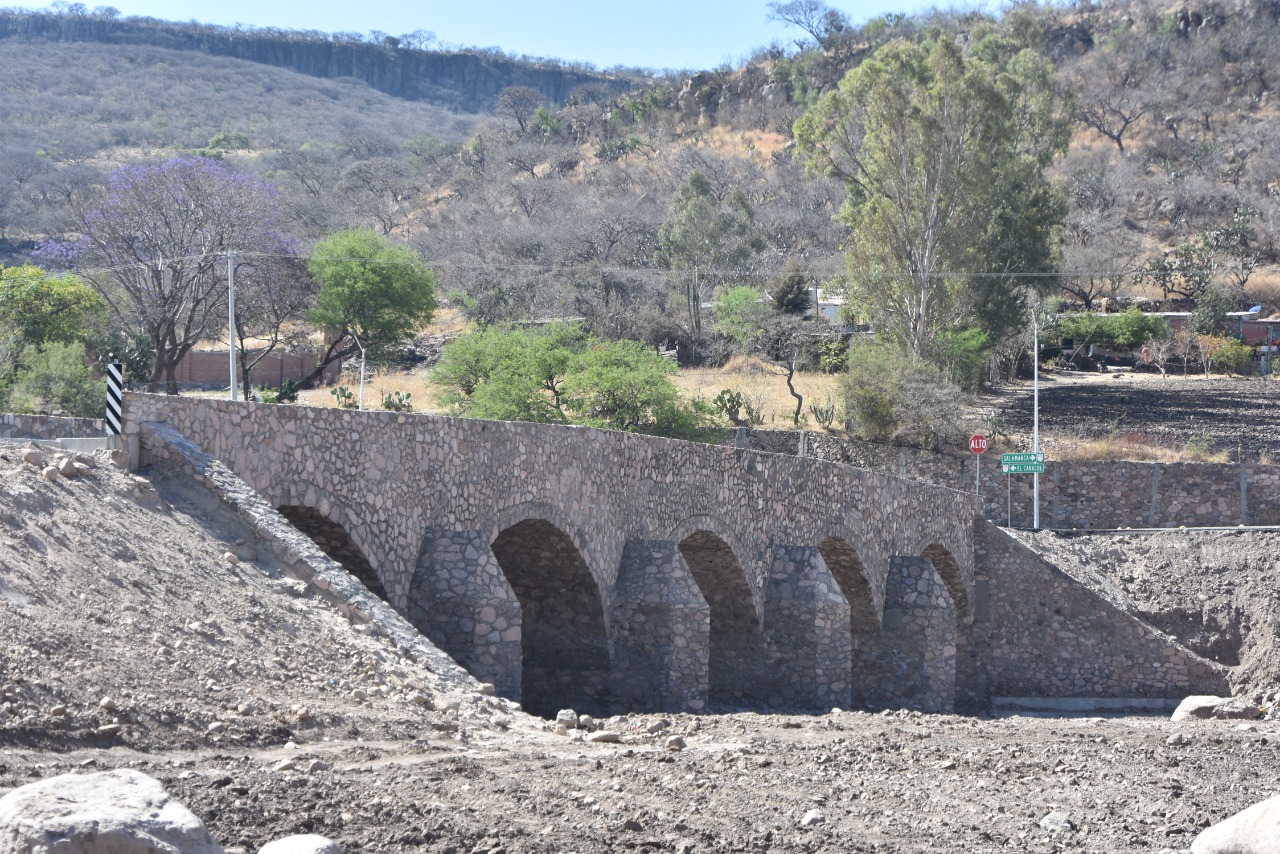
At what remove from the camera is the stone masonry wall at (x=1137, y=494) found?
106 feet

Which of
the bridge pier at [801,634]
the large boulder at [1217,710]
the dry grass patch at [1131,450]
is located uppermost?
the dry grass patch at [1131,450]

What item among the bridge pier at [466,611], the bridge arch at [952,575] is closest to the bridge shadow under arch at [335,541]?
the bridge pier at [466,611]

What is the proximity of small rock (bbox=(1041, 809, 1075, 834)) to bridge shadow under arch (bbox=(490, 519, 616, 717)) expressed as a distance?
24.5ft

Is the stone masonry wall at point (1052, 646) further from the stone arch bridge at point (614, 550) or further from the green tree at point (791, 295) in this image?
the green tree at point (791, 295)

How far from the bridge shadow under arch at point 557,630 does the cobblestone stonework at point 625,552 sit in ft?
0.08

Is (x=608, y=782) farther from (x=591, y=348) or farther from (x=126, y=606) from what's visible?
(x=591, y=348)

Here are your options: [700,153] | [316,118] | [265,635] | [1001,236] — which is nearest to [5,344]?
[265,635]

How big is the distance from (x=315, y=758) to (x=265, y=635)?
6.24 ft

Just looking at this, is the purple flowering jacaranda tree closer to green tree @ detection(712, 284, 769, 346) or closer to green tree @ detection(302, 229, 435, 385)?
green tree @ detection(302, 229, 435, 385)

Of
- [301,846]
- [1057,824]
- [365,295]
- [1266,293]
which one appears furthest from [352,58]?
[301,846]

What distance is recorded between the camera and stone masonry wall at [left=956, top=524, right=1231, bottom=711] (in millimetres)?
26359

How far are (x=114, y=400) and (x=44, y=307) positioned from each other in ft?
60.2

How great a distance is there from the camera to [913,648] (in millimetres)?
22922

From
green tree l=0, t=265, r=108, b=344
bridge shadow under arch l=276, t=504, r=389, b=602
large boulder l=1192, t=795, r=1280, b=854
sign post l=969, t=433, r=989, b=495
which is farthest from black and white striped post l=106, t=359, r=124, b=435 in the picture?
sign post l=969, t=433, r=989, b=495
